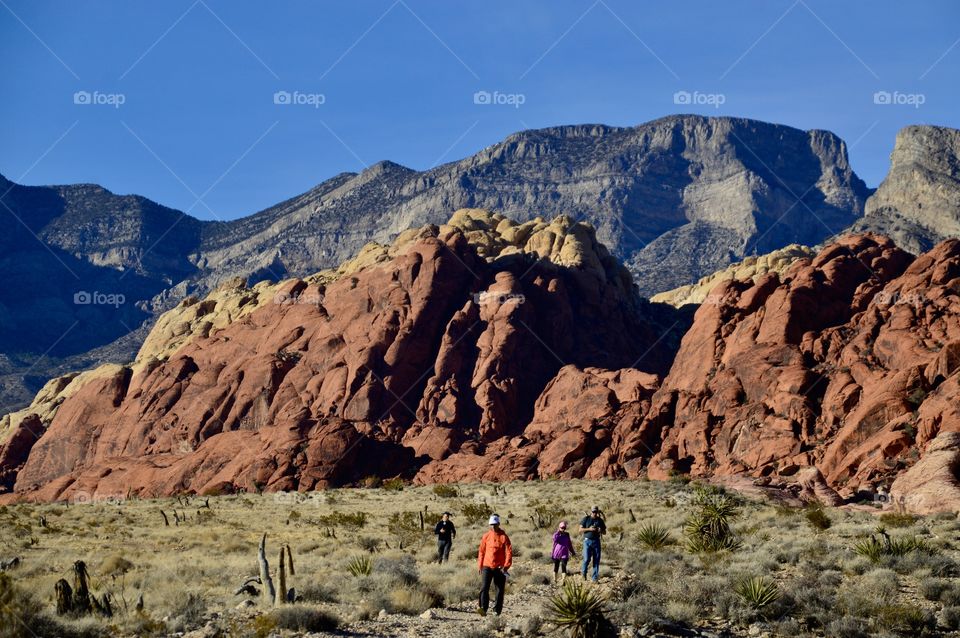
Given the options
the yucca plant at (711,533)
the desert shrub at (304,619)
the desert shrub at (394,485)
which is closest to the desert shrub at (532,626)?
the desert shrub at (304,619)

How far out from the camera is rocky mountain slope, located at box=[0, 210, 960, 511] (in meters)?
50.0

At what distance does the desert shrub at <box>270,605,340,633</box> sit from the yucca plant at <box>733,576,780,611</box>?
8.15 metres

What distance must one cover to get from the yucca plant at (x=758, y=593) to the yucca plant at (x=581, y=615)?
11.5 ft

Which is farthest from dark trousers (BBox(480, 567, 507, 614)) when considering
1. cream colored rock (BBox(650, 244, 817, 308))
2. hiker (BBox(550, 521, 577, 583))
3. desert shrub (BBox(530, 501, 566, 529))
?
cream colored rock (BBox(650, 244, 817, 308))

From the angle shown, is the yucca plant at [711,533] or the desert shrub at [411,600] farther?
the yucca plant at [711,533]

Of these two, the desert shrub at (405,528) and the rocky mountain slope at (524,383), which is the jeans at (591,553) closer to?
the desert shrub at (405,528)

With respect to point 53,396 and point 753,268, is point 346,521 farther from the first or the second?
point 753,268

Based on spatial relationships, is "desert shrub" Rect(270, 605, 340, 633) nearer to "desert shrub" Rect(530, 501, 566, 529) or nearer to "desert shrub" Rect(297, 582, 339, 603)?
"desert shrub" Rect(297, 582, 339, 603)

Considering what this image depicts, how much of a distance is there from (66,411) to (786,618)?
85920mm

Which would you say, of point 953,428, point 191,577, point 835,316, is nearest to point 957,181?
point 835,316

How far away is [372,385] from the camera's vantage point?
77.1m

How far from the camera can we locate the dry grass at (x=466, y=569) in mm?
17719

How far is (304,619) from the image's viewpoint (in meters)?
17.0

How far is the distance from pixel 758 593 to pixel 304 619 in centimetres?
887
